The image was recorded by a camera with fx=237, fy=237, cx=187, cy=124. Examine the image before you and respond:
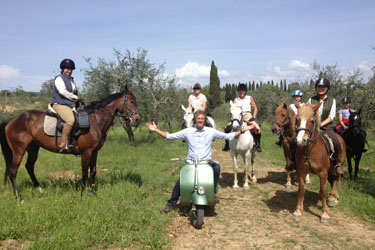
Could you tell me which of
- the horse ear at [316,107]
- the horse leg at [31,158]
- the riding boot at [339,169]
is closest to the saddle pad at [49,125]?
the horse leg at [31,158]

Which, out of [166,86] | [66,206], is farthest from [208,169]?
[166,86]

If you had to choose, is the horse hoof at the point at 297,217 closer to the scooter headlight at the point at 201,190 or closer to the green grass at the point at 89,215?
the scooter headlight at the point at 201,190

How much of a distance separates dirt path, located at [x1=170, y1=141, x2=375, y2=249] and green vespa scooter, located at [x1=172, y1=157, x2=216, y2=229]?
13.5 inches

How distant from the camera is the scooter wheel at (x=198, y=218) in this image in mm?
4594

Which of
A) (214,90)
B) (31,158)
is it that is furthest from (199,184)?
(214,90)

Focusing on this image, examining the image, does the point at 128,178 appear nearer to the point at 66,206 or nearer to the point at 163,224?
the point at 66,206

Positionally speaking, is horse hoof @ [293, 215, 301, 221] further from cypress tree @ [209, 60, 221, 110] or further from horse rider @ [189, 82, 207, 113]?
cypress tree @ [209, 60, 221, 110]

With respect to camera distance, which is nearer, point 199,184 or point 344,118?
point 199,184

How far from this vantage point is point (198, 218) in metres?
4.59

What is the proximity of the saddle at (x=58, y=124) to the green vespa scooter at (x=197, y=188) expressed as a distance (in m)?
2.97

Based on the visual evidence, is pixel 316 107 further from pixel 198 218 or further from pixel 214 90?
pixel 214 90

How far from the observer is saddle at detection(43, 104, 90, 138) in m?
5.93

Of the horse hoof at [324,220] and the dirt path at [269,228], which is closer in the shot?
the dirt path at [269,228]

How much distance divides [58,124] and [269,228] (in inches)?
215
